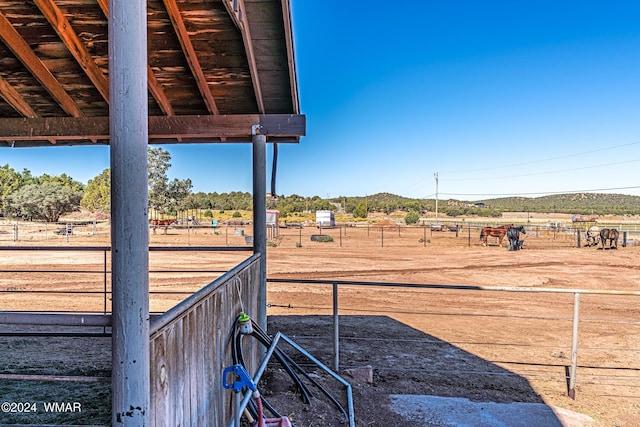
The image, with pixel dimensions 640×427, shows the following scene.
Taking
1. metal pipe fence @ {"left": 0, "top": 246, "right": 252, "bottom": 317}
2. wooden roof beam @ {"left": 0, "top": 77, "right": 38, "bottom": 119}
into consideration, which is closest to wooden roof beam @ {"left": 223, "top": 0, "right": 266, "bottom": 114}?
wooden roof beam @ {"left": 0, "top": 77, "right": 38, "bottom": 119}

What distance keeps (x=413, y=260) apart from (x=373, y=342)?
36.9 ft

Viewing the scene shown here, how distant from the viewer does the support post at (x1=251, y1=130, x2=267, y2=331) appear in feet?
12.4

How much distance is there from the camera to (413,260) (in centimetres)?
1639

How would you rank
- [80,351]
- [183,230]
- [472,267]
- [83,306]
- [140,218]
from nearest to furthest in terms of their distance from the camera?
[140,218] < [80,351] < [83,306] < [472,267] < [183,230]

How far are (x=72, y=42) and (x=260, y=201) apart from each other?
1889 mm

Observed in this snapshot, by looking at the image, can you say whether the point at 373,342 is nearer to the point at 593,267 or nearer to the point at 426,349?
the point at 426,349

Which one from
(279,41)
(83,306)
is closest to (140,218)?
(279,41)

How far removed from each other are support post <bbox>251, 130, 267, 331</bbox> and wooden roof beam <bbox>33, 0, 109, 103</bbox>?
1268mm

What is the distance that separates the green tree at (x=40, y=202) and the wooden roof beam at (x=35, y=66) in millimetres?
44778

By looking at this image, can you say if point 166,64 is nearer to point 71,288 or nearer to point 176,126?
point 176,126

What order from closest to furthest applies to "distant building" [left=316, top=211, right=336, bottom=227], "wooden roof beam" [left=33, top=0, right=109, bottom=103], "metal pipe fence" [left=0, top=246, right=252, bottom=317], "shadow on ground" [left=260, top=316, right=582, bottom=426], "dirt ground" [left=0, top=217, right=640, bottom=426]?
"wooden roof beam" [left=33, top=0, right=109, bottom=103], "shadow on ground" [left=260, top=316, right=582, bottom=426], "dirt ground" [left=0, top=217, right=640, bottom=426], "metal pipe fence" [left=0, top=246, right=252, bottom=317], "distant building" [left=316, top=211, right=336, bottom=227]

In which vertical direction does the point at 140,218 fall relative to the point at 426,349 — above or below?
above

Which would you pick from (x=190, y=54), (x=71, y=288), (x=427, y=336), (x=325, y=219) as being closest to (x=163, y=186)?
(x=325, y=219)

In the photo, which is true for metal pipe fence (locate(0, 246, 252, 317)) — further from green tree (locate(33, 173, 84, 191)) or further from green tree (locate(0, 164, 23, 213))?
green tree (locate(33, 173, 84, 191))
